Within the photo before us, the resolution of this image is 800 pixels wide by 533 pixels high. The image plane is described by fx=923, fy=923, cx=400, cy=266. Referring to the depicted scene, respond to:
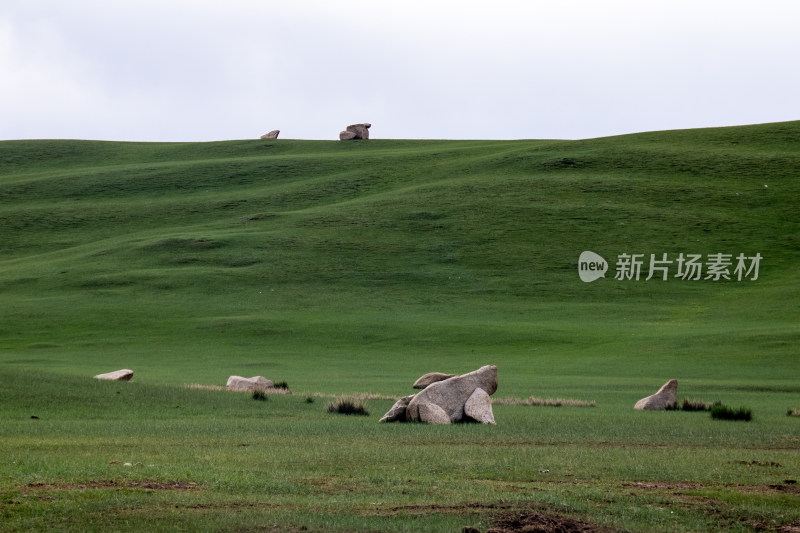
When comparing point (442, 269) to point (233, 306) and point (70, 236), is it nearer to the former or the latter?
point (233, 306)

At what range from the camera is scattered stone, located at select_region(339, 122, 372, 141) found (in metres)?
120

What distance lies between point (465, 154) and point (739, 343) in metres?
62.5

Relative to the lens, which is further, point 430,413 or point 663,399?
point 663,399

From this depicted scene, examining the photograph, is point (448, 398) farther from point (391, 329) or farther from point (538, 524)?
point (391, 329)

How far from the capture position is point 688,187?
258ft

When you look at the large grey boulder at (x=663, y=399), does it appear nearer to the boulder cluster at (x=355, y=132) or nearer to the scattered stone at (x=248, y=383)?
the scattered stone at (x=248, y=383)

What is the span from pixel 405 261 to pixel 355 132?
192ft

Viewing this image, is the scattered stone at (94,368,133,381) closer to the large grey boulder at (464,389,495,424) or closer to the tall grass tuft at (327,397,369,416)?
the tall grass tuft at (327,397,369,416)

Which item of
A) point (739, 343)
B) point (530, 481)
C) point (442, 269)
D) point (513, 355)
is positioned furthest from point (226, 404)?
point (442, 269)
